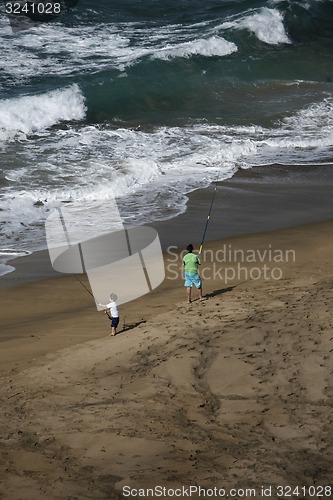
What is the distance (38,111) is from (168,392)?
1324 centimetres

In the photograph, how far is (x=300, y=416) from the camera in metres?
7.78

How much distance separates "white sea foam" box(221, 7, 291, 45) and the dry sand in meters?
18.2

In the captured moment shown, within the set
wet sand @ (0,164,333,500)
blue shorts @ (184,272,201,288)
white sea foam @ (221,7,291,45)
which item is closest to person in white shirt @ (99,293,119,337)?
wet sand @ (0,164,333,500)

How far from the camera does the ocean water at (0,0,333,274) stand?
614 inches

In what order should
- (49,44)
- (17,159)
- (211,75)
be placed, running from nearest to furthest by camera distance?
(17,159) < (211,75) < (49,44)

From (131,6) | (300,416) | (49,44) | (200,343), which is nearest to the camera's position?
(300,416)

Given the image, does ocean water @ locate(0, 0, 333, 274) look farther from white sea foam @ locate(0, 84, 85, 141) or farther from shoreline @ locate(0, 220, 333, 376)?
shoreline @ locate(0, 220, 333, 376)

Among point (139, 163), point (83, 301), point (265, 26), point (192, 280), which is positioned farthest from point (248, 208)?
point (265, 26)

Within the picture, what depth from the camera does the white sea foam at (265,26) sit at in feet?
92.2

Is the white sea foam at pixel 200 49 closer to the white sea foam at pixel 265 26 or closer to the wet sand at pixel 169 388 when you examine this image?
the white sea foam at pixel 265 26

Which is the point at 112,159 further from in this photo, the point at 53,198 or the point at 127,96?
the point at 127,96

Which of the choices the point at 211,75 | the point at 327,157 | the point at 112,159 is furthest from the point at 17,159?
the point at 211,75

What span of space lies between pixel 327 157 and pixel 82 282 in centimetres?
793

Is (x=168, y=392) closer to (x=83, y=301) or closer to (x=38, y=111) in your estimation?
(x=83, y=301)
